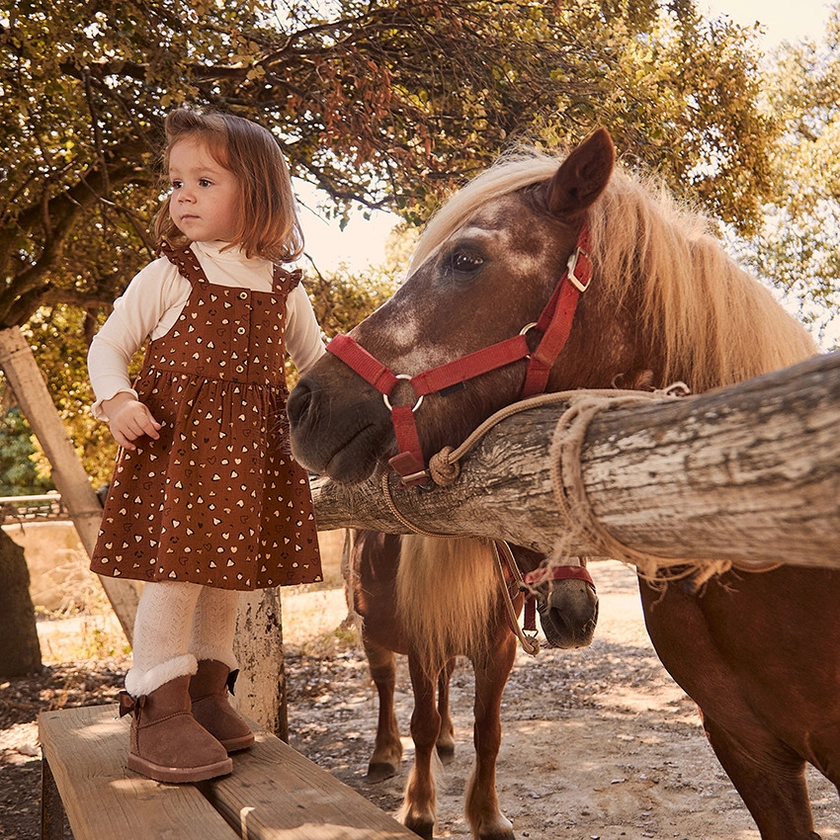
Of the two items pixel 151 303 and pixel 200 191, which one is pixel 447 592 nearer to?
pixel 151 303

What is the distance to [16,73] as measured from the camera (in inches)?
143

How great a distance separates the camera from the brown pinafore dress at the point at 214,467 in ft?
6.00

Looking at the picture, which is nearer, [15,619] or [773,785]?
[773,785]

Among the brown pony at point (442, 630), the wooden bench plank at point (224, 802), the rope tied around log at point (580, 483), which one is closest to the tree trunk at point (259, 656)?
the brown pony at point (442, 630)

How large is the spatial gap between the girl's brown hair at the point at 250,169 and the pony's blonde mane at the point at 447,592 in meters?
1.05

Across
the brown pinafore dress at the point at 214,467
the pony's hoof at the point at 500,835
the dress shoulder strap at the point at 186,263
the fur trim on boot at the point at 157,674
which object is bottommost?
the pony's hoof at the point at 500,835

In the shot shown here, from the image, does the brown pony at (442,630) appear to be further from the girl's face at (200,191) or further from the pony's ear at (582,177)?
the girl's face at (200,191)

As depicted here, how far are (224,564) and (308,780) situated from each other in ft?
1.64

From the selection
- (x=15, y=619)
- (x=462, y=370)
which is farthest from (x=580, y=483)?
(x=15, y=619)

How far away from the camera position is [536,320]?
5.12 ft

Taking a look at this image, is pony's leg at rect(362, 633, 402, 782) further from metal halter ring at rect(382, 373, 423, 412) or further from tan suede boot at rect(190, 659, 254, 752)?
metal halter ring at rect(382, 373, 423, 412)

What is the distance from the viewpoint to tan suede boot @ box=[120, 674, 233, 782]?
172 cm

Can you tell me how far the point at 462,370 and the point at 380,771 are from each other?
3.14m

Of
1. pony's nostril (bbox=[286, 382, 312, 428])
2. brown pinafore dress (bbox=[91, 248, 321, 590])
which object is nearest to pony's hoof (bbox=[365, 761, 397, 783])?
brown pinafore dress (bbox=[91, 248, 321, 590])
